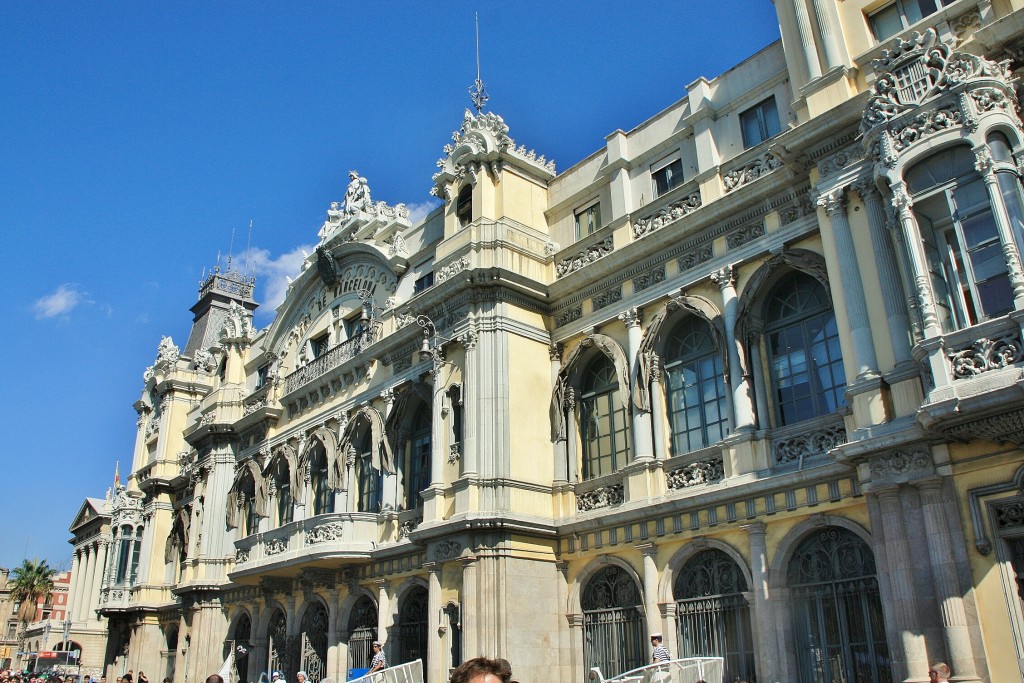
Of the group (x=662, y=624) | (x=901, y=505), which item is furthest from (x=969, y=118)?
(x=662, y=624)

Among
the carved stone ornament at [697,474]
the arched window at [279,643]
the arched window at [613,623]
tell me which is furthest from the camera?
the arched window at [279,643]

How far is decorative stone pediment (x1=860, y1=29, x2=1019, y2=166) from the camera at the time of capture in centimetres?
1262

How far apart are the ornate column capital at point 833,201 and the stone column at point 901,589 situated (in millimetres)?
4785

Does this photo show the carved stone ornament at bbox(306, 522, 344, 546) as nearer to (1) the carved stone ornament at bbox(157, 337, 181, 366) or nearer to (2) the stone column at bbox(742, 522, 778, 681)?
(2) the stone column at bbox(742, 522, 778, 681)

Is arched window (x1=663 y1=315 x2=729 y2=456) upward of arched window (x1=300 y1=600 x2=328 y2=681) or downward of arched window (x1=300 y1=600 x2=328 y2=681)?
upward

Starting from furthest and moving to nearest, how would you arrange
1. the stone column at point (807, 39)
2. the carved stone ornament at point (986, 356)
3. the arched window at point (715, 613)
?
the stone column at point (807, 39)
the arched window at point (715, 613)
the carved stone ornament at point (986, 356)

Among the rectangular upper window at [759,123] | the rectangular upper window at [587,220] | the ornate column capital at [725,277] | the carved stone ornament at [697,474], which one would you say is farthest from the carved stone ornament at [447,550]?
the rectangular upper window at [759,123]

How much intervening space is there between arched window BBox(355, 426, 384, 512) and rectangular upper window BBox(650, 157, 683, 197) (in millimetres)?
10514

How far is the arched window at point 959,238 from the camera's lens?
1202 cm

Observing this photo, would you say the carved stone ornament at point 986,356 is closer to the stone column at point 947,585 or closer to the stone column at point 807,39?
the stone column at point 947,585

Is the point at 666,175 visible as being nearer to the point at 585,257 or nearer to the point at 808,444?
the point at 585,257

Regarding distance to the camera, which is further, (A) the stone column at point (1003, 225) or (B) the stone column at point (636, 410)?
(B) the stone column at point (636, 410)

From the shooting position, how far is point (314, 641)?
24.3 meters

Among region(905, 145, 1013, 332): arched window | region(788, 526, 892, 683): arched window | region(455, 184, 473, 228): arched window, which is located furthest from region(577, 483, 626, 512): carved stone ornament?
region(455, 184, 473, 228): arched window
